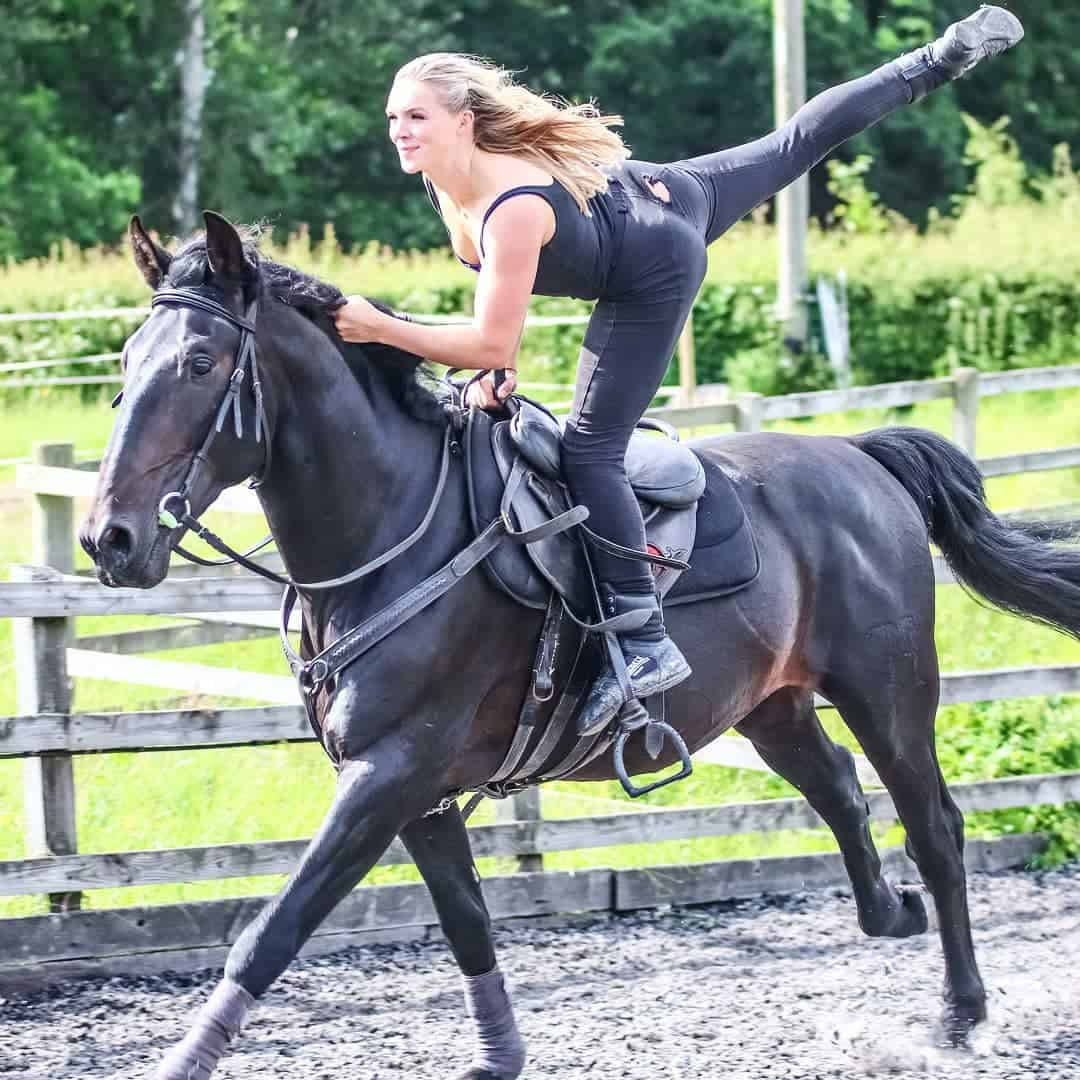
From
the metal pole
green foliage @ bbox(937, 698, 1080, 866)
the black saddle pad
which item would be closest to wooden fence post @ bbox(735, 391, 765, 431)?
green foliage @ bbox(937, 698, 1080, 866)

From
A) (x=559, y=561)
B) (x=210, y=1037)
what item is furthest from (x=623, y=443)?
(x=210, y=1037)

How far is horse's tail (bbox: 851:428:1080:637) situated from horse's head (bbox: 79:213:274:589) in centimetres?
234

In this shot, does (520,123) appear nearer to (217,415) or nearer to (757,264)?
(217,415)

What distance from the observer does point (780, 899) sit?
6754 millimetres

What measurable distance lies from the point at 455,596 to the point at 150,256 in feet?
3.54

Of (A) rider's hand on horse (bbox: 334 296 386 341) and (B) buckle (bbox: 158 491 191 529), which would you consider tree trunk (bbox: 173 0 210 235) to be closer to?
(A) rider's hand on horse (bbox: 334 296 386 341)

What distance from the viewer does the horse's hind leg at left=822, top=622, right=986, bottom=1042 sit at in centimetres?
521

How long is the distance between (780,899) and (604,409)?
2920 millimetres

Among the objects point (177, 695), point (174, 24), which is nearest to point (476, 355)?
point (177, 695)

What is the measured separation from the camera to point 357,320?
13.7ft

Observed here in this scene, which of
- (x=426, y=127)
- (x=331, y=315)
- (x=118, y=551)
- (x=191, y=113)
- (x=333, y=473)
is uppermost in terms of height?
(x=191, y=113)

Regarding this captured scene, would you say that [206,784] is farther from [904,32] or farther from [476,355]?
[904,32]

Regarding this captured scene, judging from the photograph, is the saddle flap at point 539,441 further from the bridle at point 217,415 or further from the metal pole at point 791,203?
the metal pole at point 791,203

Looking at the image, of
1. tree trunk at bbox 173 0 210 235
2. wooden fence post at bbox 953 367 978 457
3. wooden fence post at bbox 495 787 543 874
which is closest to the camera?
wooden fence post at bbox 495 787 543 874
